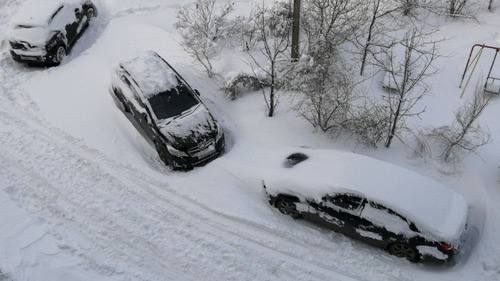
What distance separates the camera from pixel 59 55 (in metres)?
14.9

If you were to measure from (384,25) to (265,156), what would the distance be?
689 centimetres

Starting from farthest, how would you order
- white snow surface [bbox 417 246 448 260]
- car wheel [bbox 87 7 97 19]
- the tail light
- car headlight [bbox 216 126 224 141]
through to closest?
car wheel [bbox 87 7 97 19]
car headlight [bbox 216 126 224 141]
white snow surface [bbox 417 246 448 260]
the tail light

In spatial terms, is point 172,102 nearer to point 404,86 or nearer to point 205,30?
point 205,30

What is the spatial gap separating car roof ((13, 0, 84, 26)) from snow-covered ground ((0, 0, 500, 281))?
1389mm

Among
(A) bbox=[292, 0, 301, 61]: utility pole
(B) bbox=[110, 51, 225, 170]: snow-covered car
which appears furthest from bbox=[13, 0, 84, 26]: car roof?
(A) bbox=[292, 0, 301, 61]: utility pole

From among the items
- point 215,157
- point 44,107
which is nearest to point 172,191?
point 215,157

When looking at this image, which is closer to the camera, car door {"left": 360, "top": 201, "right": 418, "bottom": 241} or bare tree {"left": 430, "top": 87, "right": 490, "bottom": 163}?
car door {"left": 360, "top": 201, "right": 418, "bottom": 241}

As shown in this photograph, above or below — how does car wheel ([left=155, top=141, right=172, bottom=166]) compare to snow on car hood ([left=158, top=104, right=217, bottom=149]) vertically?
below

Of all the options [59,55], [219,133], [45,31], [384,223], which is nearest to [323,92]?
[219,133]

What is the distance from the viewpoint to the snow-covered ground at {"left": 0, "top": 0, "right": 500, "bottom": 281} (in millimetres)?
9289

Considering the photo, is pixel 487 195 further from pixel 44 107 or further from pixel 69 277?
pixel 44 107

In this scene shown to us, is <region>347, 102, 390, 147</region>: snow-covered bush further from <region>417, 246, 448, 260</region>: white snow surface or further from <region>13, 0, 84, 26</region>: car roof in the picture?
<region>13, 0, 84, 26</region>: car roof

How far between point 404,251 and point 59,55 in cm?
1159

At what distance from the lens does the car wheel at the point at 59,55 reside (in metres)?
14.7
